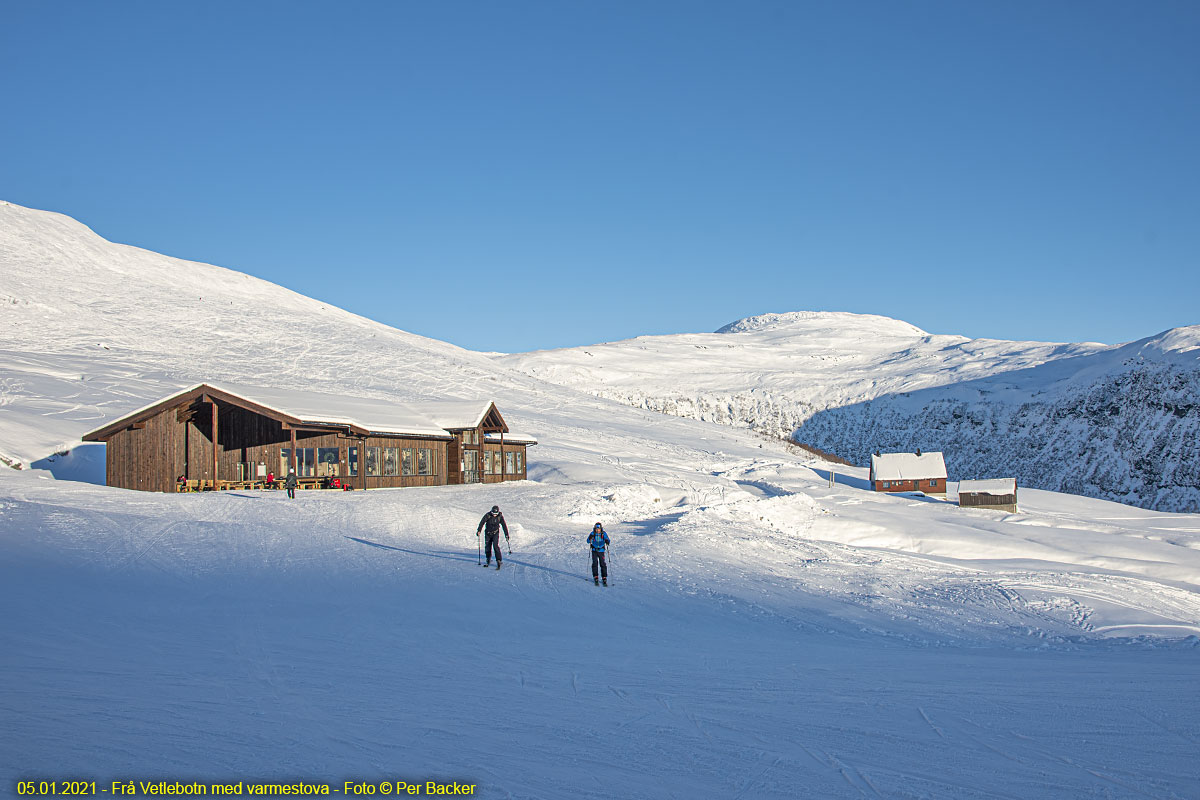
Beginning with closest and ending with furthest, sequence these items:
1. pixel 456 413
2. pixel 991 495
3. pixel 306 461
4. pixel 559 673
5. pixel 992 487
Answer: pixel 559 673 → pixel 306 461 → pixel 456 413 → pixel 991 495 → pixel 992 487

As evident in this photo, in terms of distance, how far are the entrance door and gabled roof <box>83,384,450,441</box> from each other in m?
1.85

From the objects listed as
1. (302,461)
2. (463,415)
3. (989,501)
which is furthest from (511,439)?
(989,501)

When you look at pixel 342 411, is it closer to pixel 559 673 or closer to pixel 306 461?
pixel 306 461

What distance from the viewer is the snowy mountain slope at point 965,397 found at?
7025 centimetres

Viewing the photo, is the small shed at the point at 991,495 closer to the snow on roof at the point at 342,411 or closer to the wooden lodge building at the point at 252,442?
the snow on roof at the point at 342,411

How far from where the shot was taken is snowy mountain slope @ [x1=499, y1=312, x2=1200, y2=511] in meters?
70.2

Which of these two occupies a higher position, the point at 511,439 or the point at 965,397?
the point at 965,397

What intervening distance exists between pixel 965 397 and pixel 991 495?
48189 mm

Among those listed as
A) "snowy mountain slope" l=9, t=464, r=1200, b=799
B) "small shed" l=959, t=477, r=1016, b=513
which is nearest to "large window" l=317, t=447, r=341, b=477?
"snowy mountain slope" l=9, t=464, r=1200, b=799

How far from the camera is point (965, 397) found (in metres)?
93.3

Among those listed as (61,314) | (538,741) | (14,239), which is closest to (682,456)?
(538,741)

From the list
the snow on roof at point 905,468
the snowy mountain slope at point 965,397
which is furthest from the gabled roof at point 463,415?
the snowy mountain slope at point 965,397

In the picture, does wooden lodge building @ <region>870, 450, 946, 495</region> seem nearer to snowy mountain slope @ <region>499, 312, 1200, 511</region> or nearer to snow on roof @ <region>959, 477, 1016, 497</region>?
snow on roof @ <region>959, 477, 1016, 497</region>

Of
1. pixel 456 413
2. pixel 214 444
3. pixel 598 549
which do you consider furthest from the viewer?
pixel 456 413
